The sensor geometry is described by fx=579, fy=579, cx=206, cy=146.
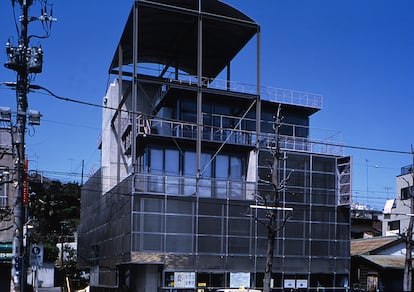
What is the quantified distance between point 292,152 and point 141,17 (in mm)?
14463

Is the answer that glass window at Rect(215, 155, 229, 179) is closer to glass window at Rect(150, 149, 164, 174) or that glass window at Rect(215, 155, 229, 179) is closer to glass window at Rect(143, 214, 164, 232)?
glass window at Rect(150, 149, 164, 174)

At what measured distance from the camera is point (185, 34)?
45.2m

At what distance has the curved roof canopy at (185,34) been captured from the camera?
4109cm

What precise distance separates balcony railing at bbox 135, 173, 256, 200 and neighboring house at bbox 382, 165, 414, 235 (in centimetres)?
2500

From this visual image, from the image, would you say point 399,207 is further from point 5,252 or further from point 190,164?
point 5,252

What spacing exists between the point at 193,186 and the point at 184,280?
242 inches

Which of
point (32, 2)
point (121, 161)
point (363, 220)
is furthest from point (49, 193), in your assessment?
point (32, 2)

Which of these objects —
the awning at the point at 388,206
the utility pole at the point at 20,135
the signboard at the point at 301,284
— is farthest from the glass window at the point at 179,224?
the awning at the point at 388,206

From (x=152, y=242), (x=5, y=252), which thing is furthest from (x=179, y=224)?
(x=5, y=252)

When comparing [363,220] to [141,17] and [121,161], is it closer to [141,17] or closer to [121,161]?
[121,161]

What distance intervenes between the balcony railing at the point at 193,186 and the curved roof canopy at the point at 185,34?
461 inches

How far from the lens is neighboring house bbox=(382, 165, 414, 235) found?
2366 inches

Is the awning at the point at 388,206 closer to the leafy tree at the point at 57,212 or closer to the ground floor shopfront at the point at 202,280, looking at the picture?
the ground floor shopfront at the point at 202,280

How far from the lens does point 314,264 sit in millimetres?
40719
